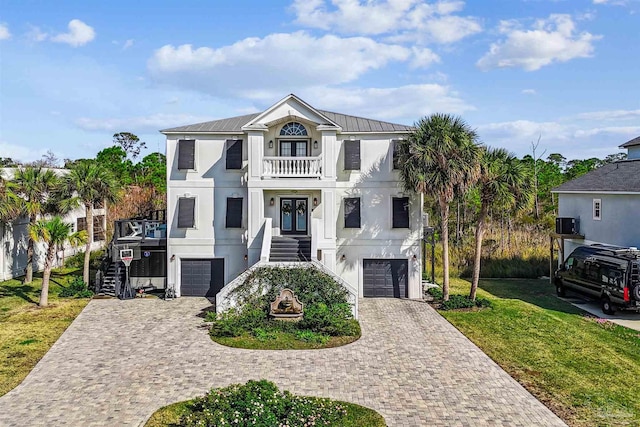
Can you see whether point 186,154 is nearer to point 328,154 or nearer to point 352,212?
point 328,154

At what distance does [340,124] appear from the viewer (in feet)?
76.1

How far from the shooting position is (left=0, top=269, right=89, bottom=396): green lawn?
13.1 meters

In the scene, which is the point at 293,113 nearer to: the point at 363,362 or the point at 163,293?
the point at 163,293

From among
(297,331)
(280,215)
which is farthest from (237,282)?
(280,215)

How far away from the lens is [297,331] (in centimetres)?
1595

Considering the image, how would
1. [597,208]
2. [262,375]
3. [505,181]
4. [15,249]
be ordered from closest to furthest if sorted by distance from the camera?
[262,375]
[505,181]
[597,208]
[15,249]

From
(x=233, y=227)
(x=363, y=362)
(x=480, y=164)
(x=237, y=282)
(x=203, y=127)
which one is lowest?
(x=363, y=362)

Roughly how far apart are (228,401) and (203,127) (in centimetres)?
1589

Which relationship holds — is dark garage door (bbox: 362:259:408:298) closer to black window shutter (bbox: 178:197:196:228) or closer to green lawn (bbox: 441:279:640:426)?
green lawn (bbox: 441:279:640:426)

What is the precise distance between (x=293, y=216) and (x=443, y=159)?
7449 millimetres

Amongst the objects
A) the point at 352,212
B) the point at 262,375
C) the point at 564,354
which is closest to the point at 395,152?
the point at 352,212

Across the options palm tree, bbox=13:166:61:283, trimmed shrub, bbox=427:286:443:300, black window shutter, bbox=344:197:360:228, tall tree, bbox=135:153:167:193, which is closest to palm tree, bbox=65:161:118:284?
palm tree, bbox=13:166:61:283

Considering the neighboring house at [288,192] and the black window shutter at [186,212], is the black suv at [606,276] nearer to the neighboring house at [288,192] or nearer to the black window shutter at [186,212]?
the neighboring house at [288,192]

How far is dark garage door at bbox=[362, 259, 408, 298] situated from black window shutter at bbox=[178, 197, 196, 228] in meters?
8.18
